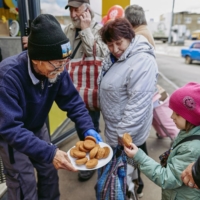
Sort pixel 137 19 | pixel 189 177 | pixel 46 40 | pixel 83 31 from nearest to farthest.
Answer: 1. pixel 189 177
2. pixel 46 40
3. pixel 83 31
4. pixel 137 19

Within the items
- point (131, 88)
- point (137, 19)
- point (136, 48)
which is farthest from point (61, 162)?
point (137, 19)

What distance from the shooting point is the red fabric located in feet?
7.89

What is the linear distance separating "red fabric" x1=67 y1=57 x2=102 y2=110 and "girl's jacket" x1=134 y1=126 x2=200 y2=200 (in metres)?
1.02

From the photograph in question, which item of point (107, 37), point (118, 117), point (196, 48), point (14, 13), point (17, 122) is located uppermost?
point (14, 13)

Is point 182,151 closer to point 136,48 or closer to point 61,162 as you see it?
point 61,162

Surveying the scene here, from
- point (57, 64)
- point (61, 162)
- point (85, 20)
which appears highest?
point (85, 20)

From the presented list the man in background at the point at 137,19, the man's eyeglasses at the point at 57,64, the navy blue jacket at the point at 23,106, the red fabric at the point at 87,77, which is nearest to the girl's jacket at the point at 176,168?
the navy blue jacket at the point at 23,106

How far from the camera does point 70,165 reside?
1536 millimetres

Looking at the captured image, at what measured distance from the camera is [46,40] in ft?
4.61

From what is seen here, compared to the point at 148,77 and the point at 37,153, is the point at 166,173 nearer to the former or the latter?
the point at 148,77

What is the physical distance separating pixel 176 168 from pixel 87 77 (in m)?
1.41

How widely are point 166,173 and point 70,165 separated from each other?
659 mm

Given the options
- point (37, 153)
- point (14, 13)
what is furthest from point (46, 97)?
point (14, 13)

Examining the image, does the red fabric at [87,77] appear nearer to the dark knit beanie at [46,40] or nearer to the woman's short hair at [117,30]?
the woman's short hair at [117,30]
